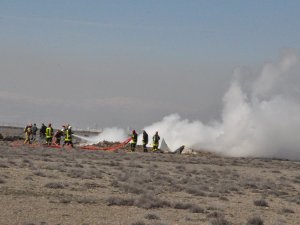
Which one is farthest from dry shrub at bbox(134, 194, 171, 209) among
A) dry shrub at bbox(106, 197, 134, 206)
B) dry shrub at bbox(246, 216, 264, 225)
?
dry shrub at bbox(246, 216, 264, 225)

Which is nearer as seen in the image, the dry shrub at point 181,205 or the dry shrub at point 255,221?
the dry shrub at point 255,221

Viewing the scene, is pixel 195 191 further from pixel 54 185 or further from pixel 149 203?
A: pixel 54 185

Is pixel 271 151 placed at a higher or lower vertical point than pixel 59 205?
higher

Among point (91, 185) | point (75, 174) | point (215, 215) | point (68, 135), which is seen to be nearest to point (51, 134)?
point (68, 135)

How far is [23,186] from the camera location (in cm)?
1973

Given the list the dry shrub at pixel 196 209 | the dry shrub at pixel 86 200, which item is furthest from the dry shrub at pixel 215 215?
the dry shrub at pixel 86 200

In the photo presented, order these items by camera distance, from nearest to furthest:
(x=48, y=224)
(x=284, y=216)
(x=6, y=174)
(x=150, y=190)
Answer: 1. (x=48, y=224)
2. (x=284, y=216)
3. (x=150, y=190)
4. (x=6, y=174)

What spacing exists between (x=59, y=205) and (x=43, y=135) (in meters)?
38.9

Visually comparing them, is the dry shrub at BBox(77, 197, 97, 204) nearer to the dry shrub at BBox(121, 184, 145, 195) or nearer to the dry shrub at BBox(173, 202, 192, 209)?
the dry shrub at BBox(173, 202, 192, 209)

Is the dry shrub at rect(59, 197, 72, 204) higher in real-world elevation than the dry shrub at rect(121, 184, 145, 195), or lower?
lower

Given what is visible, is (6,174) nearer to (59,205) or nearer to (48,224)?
(59,205)

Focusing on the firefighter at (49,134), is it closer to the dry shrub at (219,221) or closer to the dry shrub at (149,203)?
the dry shrub at (149,203)

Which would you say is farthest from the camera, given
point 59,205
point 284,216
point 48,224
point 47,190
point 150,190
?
point 150,190

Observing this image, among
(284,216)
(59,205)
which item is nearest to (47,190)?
(59,205)
